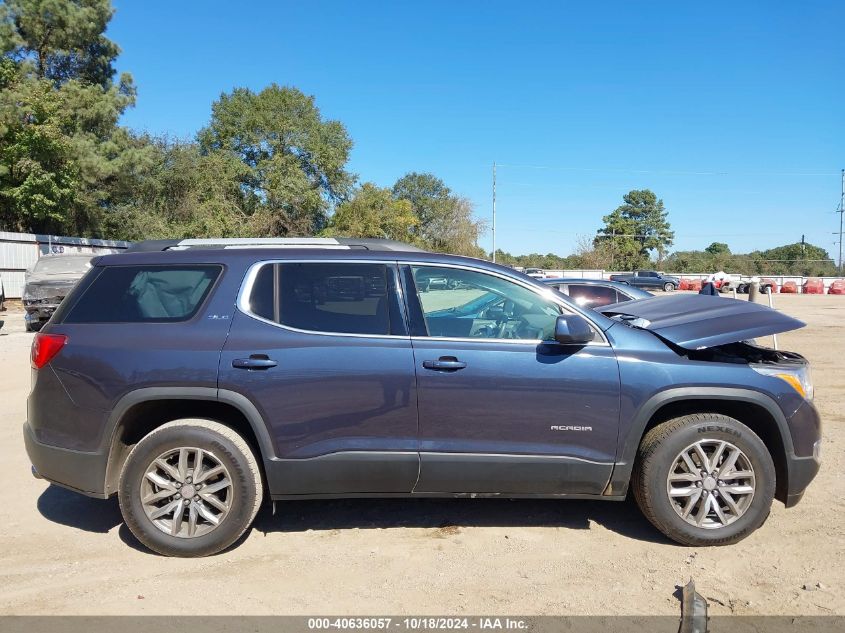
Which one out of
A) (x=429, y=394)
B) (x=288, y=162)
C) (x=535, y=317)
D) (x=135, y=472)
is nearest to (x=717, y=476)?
(x=535, y=317)

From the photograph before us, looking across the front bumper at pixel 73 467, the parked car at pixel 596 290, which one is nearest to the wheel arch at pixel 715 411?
the front bumper at pixel 73 467

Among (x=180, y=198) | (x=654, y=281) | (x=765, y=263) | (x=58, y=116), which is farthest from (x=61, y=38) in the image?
(x=765, y=263)

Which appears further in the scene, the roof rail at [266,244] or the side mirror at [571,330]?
the roof rail at [266,244]

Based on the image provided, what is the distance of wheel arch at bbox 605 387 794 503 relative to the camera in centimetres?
368

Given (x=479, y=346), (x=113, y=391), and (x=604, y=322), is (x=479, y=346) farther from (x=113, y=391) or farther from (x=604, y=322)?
(x=113, y=391)

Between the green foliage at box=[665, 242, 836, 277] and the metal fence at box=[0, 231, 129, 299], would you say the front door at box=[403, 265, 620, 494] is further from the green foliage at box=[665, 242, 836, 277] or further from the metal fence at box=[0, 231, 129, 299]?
the green foliage at box=[665, 242, 836, 277]

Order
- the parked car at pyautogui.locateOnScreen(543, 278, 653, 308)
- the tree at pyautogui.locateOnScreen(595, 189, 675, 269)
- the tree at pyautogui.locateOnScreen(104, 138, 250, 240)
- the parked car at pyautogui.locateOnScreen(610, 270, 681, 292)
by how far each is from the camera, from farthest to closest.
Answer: the tree at pyautogui.locateOnScreen(595, 189, 675, 269)
the parked car at pyautogui.locateOnScreen(610, 270, 681, 292)
the tree at pyautogui.locateOnScreen(104, 138, 250, 240)
the parked car at pyautogui.locateOnScreen(543, 278, 653, 308)

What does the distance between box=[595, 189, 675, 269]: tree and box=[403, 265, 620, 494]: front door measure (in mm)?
84255

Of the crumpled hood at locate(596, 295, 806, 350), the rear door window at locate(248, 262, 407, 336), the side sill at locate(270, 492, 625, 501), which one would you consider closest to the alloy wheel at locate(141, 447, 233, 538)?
the side sill at locate(270, 492, 625, 501)

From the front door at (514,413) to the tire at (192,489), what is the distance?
1057mm

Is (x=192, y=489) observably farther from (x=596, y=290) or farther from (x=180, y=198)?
(x=180, y=198)

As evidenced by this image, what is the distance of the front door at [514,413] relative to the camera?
3.62 meters

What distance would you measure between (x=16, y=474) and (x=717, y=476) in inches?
Result: 210

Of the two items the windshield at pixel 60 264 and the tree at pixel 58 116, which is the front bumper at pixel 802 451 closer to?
the windshield at pixel 60 264
